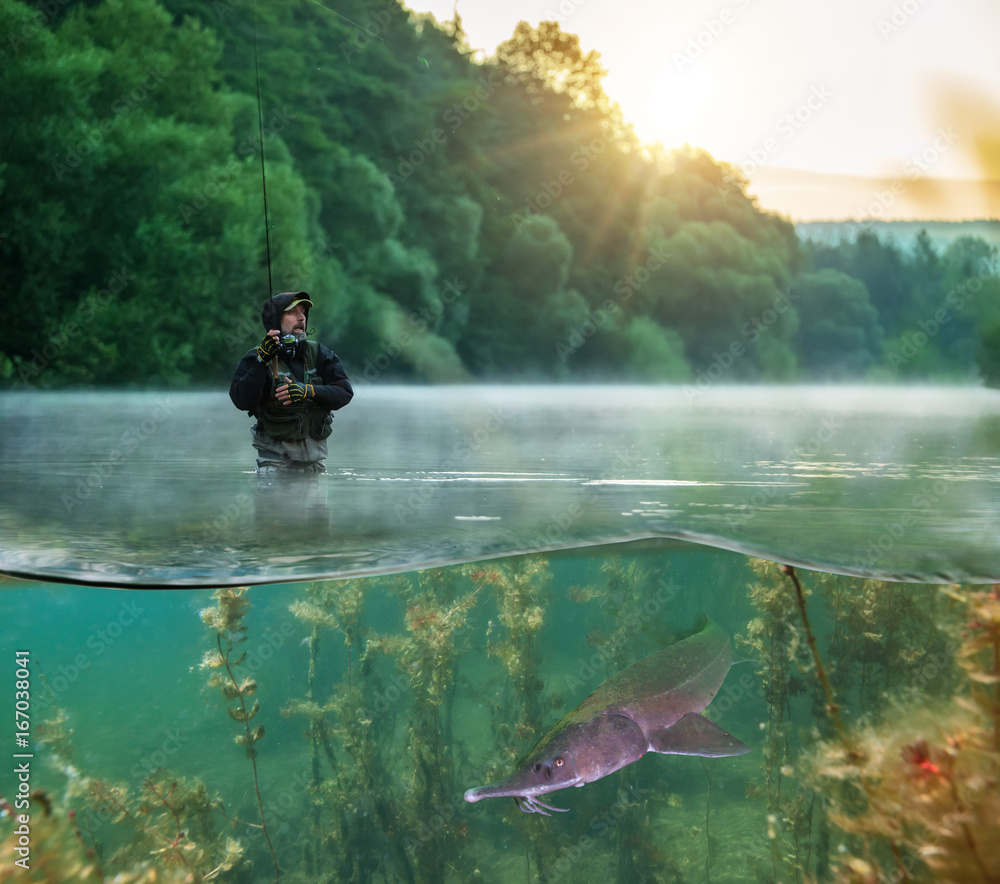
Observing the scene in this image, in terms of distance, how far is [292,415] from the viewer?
766cm

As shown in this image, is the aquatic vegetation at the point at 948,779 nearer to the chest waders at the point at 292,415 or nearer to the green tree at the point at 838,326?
the chest waders at the point at 292,415

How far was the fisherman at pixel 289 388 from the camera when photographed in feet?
23.5

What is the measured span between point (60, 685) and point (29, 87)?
2582 centimetres

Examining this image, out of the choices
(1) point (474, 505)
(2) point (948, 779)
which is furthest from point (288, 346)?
(2) point (948, 779)

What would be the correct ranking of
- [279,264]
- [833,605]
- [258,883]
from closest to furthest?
[833,605] → [258,883] → [279,264]

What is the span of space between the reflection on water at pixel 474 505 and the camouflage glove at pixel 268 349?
185 cm

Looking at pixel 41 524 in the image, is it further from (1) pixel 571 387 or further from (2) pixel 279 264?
(1) pixel 571 387

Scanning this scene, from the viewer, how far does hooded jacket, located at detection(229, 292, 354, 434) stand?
7.17m

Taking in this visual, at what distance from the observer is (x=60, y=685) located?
48.0 feet

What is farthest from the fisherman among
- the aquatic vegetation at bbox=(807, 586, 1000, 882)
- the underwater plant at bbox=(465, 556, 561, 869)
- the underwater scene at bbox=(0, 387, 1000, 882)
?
the aquatic vegetation at bbox=(807, 586, 1000, 882)

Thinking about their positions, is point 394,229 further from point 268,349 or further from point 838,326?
point 268,349

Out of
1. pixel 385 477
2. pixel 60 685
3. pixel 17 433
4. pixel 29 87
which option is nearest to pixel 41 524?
pixel 385 477

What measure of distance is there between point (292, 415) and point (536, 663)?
411 cm

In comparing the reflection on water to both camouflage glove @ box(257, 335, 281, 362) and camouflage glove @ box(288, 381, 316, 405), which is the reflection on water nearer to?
camouflage glove @ box(288, 381, 316, 405)
